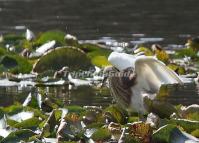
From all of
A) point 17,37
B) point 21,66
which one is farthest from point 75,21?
point 21,66

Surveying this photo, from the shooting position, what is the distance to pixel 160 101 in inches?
210

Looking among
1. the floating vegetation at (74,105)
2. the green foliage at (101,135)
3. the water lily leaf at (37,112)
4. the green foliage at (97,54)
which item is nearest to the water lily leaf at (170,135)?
the floating vegetation at (74,105)

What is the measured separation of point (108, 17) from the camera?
1273 centimetres

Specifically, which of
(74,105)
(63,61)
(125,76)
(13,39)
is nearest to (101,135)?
(125,76)

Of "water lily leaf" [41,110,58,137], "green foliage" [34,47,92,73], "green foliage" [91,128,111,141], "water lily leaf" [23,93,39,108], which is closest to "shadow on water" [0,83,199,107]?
"water lily leaf" [23,93,39,108]

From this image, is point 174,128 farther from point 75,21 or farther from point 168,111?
point 75,21

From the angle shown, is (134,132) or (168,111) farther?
(168,111)

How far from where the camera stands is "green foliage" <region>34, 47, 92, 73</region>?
7660mm

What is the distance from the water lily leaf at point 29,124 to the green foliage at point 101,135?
0.57 metres

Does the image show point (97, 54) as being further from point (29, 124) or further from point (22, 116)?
point (29, 124)

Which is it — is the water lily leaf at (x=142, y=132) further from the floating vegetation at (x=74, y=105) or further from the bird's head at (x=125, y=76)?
the bird's head at (x=125, y=76)

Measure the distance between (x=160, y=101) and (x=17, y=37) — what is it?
14.3 ft

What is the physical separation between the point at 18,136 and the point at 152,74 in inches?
42.8

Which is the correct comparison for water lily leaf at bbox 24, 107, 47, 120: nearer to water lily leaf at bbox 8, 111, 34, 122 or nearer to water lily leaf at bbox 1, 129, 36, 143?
water lily leaf at bbox 8, 111, 34, 122
